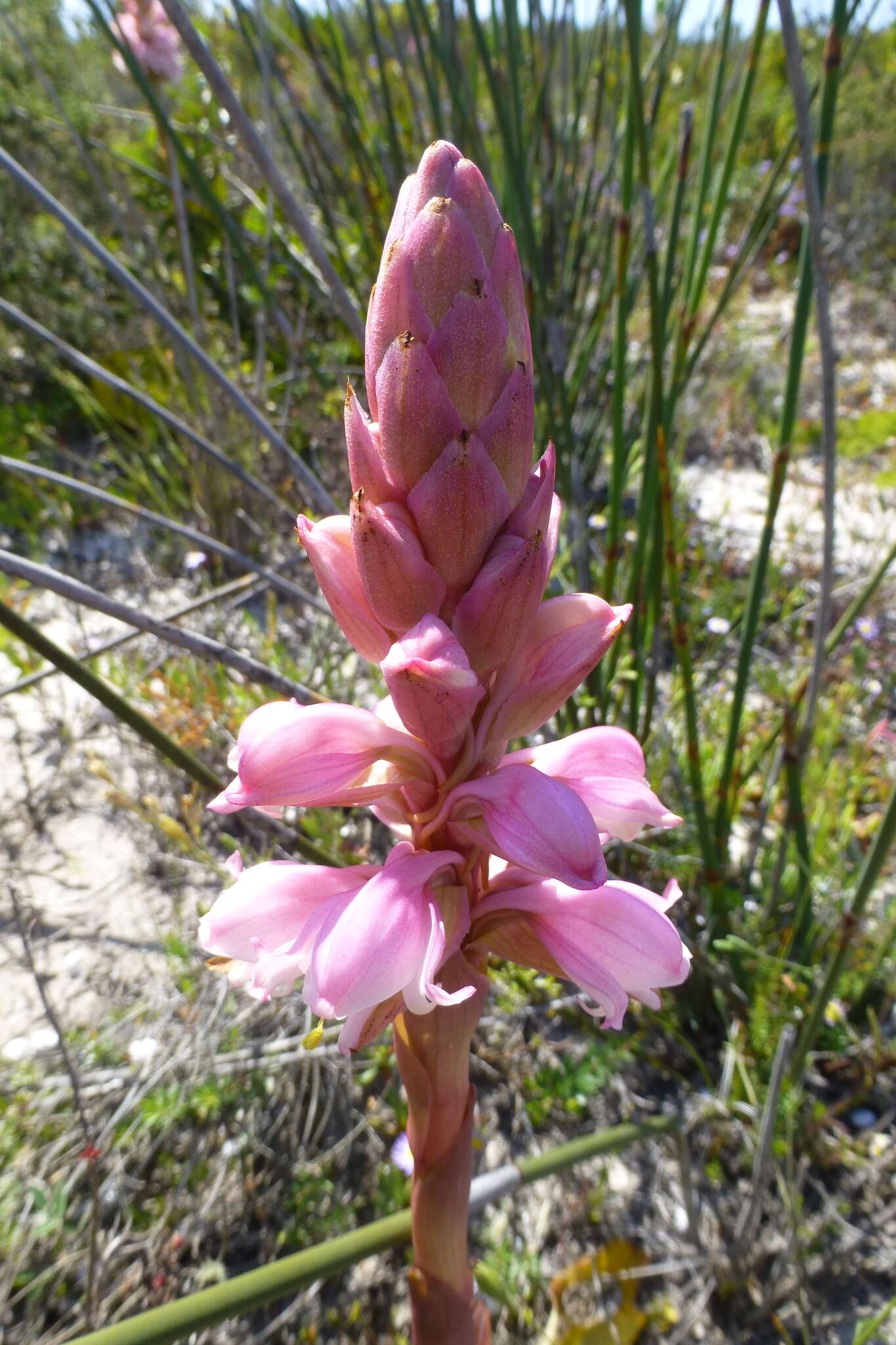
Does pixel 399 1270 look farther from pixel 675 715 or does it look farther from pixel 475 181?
pixel 475 181

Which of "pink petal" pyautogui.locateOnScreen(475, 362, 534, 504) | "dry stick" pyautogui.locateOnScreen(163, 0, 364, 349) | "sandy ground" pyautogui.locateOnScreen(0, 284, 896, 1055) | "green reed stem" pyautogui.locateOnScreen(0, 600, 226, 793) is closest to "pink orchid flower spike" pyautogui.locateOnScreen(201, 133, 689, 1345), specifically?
"pink petal" pyautogui.locateOnScreen(475, 362, 534, 504)

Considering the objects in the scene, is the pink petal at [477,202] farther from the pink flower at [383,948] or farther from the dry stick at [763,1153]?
the dry stick at [763,1153]

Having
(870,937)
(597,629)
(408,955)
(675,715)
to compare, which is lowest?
(870,937)

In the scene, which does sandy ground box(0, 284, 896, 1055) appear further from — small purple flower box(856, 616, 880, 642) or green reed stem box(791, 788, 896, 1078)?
green reed stem box(791, 788, 896, 1078)

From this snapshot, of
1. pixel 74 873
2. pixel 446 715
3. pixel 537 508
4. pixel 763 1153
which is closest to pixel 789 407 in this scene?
pixel 537 508

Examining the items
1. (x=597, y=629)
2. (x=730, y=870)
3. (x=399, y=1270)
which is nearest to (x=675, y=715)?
(x=730, y=870)
